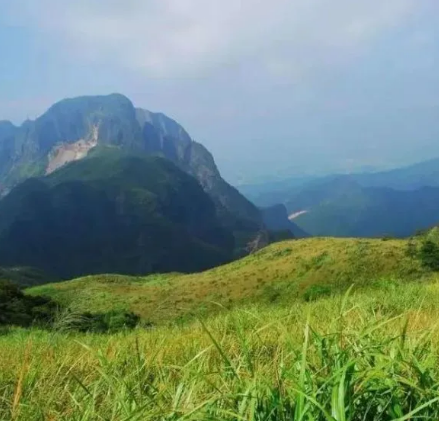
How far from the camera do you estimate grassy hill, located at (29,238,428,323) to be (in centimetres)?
3856

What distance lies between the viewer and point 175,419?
7.60 feet

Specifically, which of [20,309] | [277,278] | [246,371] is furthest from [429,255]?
[246,371]

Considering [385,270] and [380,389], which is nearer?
[380,389]

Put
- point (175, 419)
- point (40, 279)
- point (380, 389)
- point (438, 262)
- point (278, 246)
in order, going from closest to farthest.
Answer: point (175, 419), point (380, 389), point (438, 262), point (278, 246), point (40, 279)

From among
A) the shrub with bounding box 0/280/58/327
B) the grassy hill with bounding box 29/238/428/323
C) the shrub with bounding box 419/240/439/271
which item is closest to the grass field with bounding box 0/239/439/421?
the shrub with bounding box 0/280/58/327

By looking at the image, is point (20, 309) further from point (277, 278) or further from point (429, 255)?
point (429, 255)

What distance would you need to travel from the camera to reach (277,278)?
45.8 metres

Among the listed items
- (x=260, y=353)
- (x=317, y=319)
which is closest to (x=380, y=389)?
(x=260, y=353)

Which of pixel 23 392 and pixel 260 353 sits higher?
pixel 23 392

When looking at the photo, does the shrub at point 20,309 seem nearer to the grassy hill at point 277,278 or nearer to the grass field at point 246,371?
the grassy hill at point 277,278

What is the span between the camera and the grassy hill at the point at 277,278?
3856cm

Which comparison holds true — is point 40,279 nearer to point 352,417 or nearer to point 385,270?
point 385,270

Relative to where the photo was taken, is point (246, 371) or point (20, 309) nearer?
point (246, 371)

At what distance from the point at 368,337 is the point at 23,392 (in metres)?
2.42
